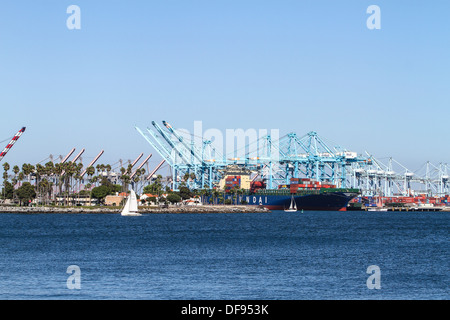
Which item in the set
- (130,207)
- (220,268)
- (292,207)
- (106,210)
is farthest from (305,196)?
(220,268)

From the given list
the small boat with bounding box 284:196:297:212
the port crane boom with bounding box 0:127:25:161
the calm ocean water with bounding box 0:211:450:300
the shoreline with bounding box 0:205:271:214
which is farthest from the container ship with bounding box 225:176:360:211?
the calm ocean water with bounding box 0:211:450:300

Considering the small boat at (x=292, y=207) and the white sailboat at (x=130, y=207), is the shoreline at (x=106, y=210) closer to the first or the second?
the small boat at (x=292, y=207)

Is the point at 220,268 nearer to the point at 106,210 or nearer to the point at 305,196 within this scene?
the point at 106,210

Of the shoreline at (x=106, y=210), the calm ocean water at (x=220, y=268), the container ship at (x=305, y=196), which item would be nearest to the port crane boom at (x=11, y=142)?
the shoreline at (x=106, y=210)

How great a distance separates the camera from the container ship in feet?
566

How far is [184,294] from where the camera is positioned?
28.2 meters

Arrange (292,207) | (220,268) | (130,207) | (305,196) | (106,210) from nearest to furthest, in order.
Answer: (220,268) < (130,207) < (106,210) < (305,196) < (292,207)

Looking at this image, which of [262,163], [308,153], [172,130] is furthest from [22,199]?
[308,153]

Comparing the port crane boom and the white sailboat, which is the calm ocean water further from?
the port crane boom

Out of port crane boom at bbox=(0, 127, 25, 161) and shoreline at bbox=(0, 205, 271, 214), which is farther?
port crane boom at bbox=(0, 127, 25, 161)

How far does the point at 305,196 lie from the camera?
560 ft

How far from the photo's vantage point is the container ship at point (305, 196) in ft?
566

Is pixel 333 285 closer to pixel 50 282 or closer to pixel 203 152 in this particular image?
pixel 50 282

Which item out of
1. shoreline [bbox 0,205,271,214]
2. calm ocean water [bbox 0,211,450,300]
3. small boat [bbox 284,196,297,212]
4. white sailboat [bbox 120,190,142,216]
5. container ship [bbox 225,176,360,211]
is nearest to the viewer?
calm ocean water [bbox 0,211,450,300]
